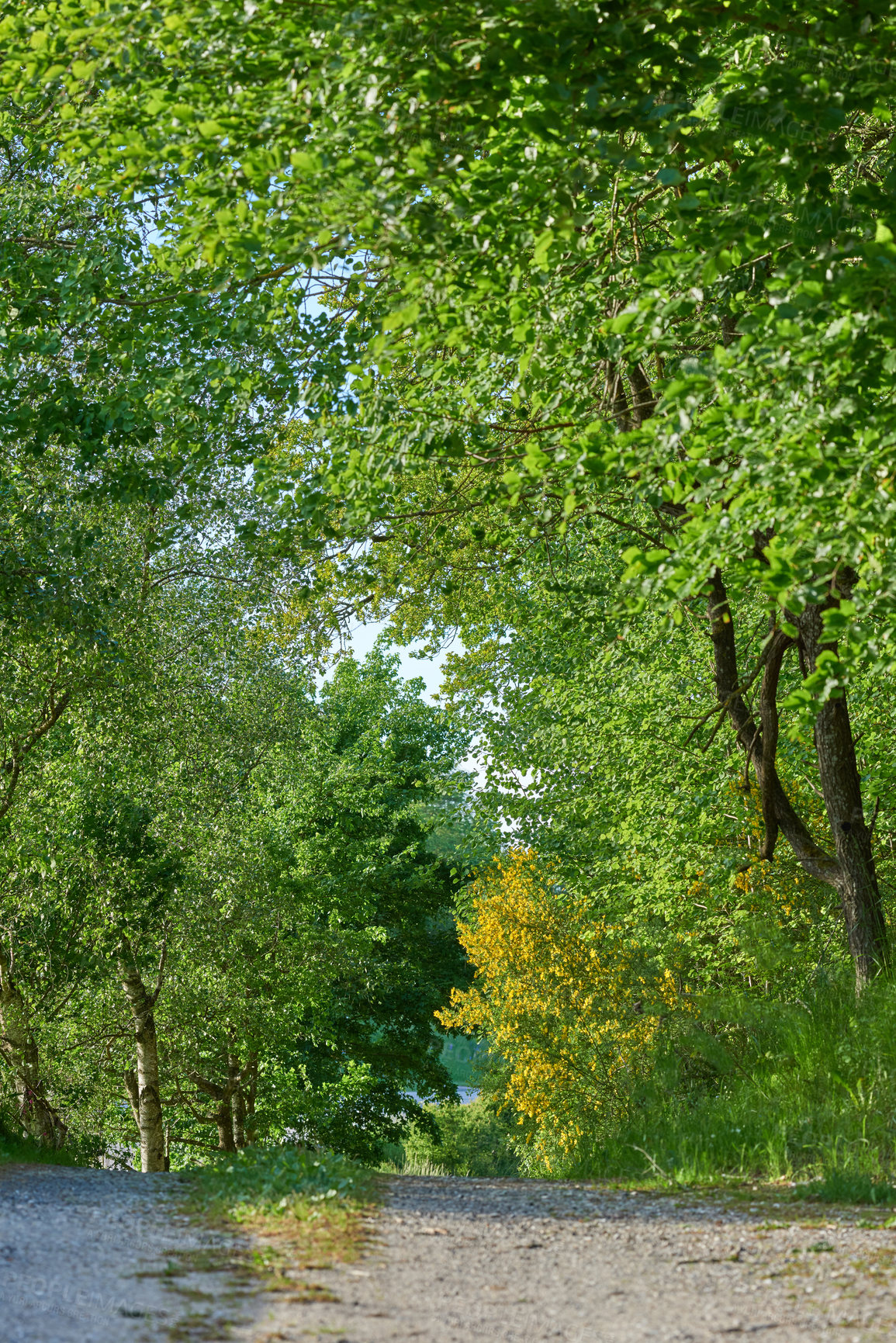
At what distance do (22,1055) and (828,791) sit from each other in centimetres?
889

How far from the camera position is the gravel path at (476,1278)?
375cm

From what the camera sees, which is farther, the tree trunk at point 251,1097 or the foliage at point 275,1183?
the tree trunk at point 251,1097

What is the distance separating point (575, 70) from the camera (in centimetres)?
529

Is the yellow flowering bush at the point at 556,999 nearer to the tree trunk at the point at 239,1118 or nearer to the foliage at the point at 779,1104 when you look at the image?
the foliage at the point at 779,1104

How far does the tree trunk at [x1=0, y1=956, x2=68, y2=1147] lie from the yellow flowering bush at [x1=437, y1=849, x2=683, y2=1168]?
5484 millimetres

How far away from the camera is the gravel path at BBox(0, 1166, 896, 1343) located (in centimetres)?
375

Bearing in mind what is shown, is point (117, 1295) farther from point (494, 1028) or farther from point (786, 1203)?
point (494, 1028)

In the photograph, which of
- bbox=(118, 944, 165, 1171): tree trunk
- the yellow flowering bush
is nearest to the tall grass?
the yellow flowering bush

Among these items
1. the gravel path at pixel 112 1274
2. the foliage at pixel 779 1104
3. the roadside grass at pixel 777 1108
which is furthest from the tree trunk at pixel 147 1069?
the gravel path at pixel 112 1274

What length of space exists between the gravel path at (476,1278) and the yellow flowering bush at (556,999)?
5709mm

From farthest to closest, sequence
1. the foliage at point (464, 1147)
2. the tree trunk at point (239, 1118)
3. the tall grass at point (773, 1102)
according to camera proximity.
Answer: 1. the foliage at point (464, 1147)
2. the tree trunk at point (239, 1118)
3. the tall grass at point (773, 1102)

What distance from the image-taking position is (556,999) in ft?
46.4

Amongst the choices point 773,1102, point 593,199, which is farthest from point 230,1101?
point 593,199

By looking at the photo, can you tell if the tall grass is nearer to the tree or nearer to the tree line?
the tree line
